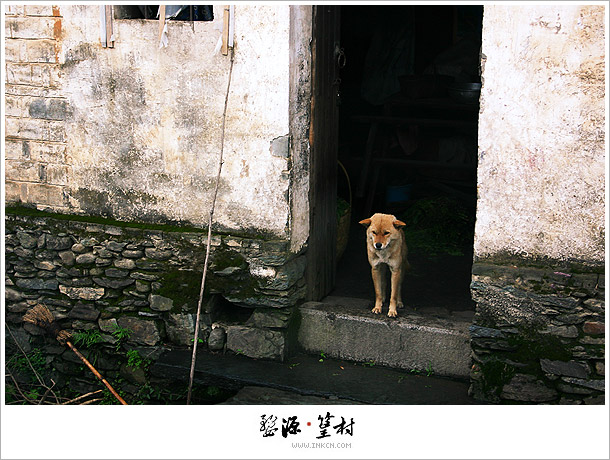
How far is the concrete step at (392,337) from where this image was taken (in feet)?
16.8

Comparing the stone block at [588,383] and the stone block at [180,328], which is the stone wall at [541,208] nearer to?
the stone block at [588,383]

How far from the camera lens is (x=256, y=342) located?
5.46 meters

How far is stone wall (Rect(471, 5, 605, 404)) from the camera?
4340 millimetres

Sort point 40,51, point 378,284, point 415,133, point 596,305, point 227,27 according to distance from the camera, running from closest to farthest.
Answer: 1. point 596,305
2. point 227,27
3. point 378,284
4. point 40,51
5. point 415,133

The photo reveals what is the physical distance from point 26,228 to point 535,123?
15.2ft

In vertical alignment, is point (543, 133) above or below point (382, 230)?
above

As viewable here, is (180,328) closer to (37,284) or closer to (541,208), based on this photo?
(37,284)

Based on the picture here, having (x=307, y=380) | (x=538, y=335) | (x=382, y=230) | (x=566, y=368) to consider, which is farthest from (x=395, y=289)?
(x=566, y=368)

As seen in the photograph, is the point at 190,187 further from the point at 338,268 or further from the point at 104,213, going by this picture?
the point at 338,268

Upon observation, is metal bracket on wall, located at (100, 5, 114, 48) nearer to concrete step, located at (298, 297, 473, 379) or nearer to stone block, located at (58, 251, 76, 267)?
stone block, located at (58, 251, 76, 267)

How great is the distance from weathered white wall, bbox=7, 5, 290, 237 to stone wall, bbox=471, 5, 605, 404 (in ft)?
5.40

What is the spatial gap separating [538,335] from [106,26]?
4.35 meters

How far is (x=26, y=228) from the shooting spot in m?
6.05

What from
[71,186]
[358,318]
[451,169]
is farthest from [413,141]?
[71,186]
